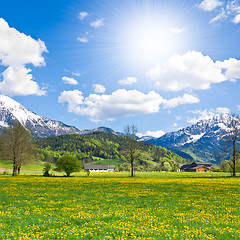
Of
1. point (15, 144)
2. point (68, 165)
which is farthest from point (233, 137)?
point (15, 144)

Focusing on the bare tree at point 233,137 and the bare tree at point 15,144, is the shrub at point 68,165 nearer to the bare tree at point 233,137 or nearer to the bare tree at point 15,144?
the bare tree at point 15,144

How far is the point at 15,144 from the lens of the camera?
246 feet

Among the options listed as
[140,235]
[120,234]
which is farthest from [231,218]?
[120,234]

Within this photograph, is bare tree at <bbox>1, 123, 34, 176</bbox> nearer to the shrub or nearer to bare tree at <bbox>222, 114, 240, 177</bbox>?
the shrub

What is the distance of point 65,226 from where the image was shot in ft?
45.0

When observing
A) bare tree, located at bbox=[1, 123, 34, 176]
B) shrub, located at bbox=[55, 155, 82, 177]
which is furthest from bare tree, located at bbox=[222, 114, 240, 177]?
bare tree, located at bbox=[1, 123, 34, 176]

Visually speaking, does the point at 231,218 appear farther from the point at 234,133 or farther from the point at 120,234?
the point at 234,133

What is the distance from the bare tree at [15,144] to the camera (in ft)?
245

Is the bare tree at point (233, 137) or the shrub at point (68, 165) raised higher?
the bare tree at point (233, 137)

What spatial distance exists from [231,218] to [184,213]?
11.2 feet

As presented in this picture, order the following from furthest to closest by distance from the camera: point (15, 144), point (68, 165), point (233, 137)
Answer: point (68, 165), point (15, 144), point (233, 137)

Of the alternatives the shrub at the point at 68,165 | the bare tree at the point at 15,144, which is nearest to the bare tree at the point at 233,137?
the shrub at the point at 68,165

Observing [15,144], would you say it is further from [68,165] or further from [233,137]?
[233,137]


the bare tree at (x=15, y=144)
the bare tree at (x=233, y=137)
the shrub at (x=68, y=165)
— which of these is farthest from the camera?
the shrub at (x=68, y=165)
